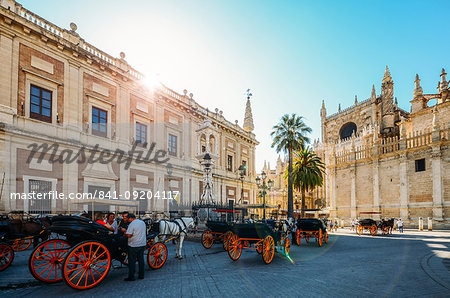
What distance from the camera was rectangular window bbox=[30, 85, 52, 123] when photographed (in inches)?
664

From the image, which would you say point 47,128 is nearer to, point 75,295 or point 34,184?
point 34,184

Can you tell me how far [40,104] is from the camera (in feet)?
56.5

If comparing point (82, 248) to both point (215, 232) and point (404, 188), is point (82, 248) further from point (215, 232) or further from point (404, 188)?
point (404, 188)

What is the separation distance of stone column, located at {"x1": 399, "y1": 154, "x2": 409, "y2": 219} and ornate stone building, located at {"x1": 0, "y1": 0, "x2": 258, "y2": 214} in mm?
23336

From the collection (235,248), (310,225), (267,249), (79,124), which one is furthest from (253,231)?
(79,124)

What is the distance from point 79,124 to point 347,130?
63952mm

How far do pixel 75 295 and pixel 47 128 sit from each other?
578 inches

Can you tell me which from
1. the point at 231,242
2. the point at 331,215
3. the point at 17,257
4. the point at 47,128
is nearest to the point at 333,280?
the point at 231,242

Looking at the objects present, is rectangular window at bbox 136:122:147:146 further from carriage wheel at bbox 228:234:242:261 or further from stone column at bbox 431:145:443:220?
stone column at bbox 431:145:443:220

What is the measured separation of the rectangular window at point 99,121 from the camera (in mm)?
20312

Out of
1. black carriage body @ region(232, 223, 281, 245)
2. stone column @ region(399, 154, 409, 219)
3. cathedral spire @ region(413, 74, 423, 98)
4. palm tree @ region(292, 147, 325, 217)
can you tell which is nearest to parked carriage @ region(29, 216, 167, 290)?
black carriage body @ region(232, 223, 281, 245)

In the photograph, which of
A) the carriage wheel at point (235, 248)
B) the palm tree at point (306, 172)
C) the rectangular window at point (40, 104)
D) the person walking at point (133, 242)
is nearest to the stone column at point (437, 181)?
the palm tree at point (306, 172)

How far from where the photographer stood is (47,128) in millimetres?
17297

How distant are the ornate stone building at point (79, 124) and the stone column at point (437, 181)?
78.2ft
